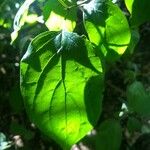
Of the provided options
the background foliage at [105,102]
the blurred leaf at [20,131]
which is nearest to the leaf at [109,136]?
the background foliage at [105,102]

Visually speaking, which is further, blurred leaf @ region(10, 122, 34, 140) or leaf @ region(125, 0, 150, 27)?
blurred leaf @ region(10, 122, 34, 140)

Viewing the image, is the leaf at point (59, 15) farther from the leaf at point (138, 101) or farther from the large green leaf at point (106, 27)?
the leaf at point (138, 101)

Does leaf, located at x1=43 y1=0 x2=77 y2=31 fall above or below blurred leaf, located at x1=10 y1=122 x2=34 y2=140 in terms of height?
above

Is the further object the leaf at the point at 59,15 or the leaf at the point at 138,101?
the leaf at the point at 138,101

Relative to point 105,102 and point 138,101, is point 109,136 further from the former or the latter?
point 105,102

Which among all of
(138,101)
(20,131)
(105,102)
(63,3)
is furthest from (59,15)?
(105,102)

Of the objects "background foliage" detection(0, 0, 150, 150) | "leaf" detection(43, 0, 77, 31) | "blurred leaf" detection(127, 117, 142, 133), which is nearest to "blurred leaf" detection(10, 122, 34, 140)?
"background foliage" detection(0, 0, 150, 150)

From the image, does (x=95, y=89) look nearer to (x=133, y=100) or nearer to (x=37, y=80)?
(x=37, y=80)

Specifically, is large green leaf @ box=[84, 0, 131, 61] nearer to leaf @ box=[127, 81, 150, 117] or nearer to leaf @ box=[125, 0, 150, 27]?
leaf @ box=[125, 0, 150, 27]
